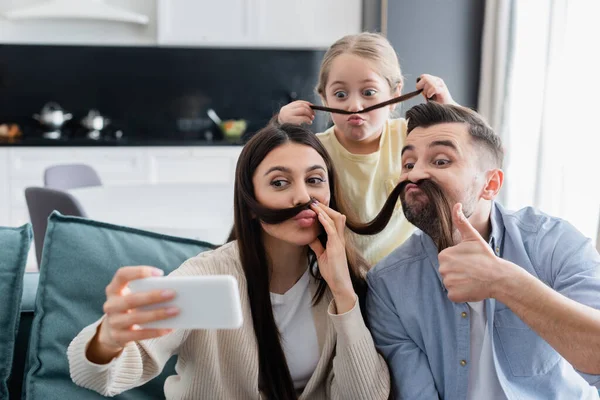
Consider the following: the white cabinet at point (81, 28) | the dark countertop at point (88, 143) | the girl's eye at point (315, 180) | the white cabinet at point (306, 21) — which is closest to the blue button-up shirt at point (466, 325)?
the girl's eye at point (315, 180)

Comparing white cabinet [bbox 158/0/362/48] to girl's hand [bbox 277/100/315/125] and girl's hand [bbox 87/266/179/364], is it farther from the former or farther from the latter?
girl's hand [bbox 87/266/179/364]

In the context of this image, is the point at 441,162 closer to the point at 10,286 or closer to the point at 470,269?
the point at 470,269

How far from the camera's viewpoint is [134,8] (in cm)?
582

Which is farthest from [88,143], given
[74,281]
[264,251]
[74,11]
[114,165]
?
[264,251]

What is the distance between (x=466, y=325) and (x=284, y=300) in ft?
1.36

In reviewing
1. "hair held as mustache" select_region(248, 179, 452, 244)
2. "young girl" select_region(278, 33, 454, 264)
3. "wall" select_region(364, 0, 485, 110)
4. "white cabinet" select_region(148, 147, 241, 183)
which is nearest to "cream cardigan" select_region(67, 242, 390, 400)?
"hair held as mustache" select_region(248, 179, 452, 244)

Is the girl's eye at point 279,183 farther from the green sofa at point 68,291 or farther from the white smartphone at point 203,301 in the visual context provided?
the white smartphone at point 203,301

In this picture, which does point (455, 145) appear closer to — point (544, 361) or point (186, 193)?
point (544, 361)

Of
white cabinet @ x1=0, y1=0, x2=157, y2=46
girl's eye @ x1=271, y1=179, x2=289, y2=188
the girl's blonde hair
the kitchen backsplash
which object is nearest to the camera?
girl's eye @ x1=271, y1=179, x2=289, y2=188

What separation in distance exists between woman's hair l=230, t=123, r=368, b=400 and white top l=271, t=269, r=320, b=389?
4 cm

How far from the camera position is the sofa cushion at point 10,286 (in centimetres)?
152

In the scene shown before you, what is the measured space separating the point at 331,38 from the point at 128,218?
3369 mm

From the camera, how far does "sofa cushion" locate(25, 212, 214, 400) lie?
60.2 inches

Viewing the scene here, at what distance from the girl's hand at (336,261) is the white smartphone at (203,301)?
0.45 metres
